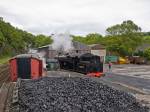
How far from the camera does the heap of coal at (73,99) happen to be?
46.1 ft

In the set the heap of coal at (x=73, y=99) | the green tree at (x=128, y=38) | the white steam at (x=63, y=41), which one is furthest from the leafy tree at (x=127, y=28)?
the heap of coal at (x=73, y=99)

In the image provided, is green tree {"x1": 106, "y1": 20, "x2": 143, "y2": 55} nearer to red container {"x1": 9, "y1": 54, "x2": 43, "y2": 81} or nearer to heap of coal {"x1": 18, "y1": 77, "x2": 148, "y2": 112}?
red container {"x1": 9, "y1": 54, "x2": 43, "y2": 81}

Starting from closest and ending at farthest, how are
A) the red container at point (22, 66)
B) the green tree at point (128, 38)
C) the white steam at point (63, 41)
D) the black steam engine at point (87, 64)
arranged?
the red container at point (22, 66), the black steam engine at point (87, 64), the white steam at point (63, 41), the green tree at point (128, 38)

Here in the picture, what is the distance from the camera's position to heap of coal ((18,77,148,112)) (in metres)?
14.1

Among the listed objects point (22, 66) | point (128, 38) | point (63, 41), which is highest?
point (128, 38)

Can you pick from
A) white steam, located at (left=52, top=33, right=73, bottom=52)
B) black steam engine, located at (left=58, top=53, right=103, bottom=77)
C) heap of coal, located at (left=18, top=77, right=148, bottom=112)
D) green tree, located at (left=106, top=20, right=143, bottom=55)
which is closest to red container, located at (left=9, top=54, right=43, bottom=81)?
black steam engine, located at (left=58, top=53, right=103, bottom=77)

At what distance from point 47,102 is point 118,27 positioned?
75506mm

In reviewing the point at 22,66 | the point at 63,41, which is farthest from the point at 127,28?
the point at 22,66

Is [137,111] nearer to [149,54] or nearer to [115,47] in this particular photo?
[149,54]

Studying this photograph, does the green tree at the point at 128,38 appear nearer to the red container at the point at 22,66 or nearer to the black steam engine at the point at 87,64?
the black steam engine at the point at 87,64

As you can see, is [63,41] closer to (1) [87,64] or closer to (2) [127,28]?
(1) [87,64]

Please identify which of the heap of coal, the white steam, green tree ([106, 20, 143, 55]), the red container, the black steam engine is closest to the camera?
the heap of coal

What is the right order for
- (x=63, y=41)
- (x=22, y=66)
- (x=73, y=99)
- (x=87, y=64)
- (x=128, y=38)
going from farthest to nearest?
(x=128, y=38)
(x=63, y=41)
(x=87, y=64)
(x=22, y=66)
(x=73, y=99)

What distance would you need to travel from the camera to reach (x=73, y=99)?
15531mm
